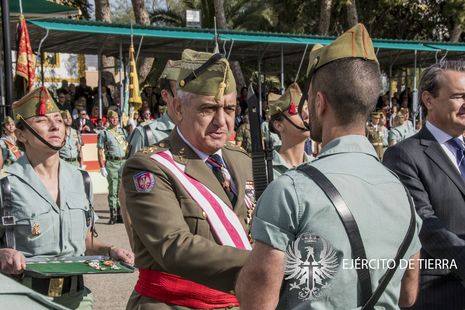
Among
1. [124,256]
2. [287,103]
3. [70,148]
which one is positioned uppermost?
[287,103]

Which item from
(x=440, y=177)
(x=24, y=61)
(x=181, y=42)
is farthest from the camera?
(x=181, y=42)

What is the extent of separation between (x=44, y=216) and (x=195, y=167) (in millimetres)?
1412

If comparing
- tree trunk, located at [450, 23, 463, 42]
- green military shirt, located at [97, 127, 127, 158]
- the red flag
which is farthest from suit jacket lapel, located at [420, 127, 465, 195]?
tree trunk, located at [450, 23, 463, 42]

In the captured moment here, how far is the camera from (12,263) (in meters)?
3.33

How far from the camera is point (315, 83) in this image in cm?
227

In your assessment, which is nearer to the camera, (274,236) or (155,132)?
(274,236)

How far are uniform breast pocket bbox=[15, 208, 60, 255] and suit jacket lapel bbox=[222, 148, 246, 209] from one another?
1.32m

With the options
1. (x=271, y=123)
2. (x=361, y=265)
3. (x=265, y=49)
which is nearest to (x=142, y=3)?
(x=265, y=49)

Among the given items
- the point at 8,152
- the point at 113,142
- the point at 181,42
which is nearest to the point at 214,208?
the point at 8,152

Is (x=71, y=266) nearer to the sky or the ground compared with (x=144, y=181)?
nearer to the ground

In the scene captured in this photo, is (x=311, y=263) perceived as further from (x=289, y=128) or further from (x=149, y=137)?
(x=149, y=137)

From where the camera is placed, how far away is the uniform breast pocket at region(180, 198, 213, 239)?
2664 mm

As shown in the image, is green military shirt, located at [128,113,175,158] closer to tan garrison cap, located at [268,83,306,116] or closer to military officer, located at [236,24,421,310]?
tan garrison cap, located at [268,83,306,116]

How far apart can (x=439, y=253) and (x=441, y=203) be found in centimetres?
27
